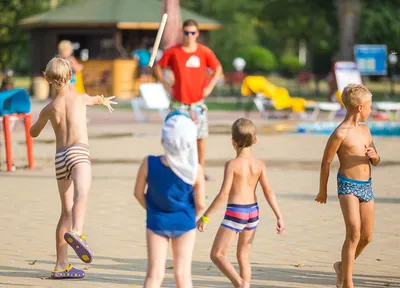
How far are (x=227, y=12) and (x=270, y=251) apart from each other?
2221 inches

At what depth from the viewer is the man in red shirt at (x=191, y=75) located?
1213cm

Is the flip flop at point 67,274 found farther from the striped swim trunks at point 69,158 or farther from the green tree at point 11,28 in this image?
the green tree at point 11,28

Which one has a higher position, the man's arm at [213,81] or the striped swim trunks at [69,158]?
the man's arm at [213,81]

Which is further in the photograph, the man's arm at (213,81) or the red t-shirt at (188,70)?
the man's arm at (213,81)

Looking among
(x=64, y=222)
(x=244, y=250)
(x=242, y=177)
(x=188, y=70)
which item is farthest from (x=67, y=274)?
(x=188, y=70)

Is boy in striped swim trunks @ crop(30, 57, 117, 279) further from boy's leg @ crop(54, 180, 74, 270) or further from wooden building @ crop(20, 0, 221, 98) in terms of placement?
wooden building @ crop(20, 0, 221, 98)

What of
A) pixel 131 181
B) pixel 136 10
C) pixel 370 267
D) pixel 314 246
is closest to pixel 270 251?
pixel 314 246

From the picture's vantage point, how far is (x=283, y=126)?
77.5ft

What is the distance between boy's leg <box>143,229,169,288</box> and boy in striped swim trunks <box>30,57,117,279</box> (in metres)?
1.67

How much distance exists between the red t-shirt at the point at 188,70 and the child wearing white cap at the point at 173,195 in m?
6.63

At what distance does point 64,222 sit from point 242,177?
1.58m

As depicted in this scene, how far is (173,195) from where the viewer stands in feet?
17.9

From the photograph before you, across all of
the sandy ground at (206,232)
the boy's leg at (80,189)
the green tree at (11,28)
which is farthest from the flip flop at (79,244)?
the green tree at (11,28)

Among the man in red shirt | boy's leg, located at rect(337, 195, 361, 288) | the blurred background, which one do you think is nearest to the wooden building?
the blurred background
